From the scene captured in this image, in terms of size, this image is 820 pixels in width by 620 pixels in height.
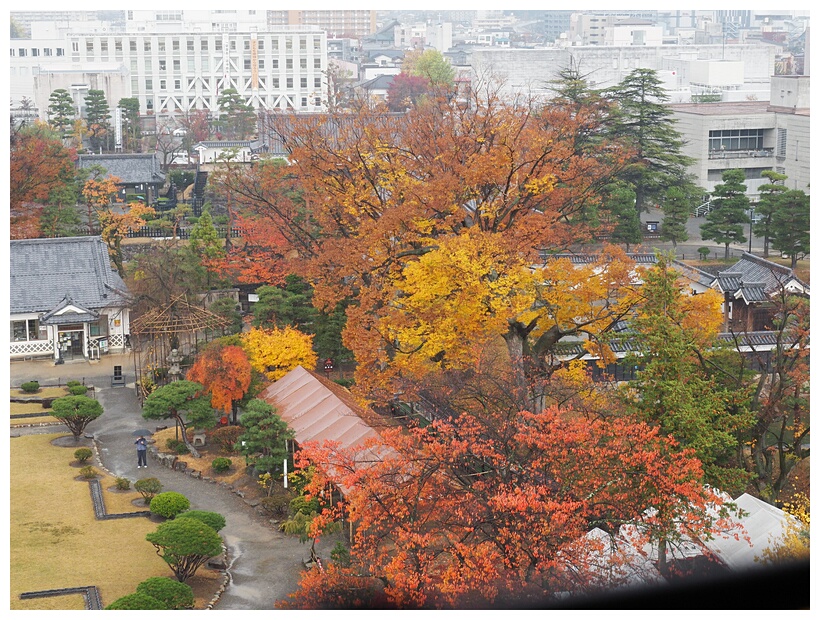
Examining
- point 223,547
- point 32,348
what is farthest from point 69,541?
point 32,348

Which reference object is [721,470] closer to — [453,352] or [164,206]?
[453,352]

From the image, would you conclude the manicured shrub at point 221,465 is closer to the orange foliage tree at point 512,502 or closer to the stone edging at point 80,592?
the stone edging at point 80,592

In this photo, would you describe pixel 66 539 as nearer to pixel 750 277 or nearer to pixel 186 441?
pixel 186 441

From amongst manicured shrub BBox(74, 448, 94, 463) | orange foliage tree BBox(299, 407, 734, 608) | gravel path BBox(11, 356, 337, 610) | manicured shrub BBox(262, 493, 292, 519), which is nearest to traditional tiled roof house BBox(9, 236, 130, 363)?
gravel path BBox(11, 356, 337, 610)

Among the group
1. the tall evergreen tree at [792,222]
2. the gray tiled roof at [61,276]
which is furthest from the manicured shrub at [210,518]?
the tall evergreen tree at [792,222]

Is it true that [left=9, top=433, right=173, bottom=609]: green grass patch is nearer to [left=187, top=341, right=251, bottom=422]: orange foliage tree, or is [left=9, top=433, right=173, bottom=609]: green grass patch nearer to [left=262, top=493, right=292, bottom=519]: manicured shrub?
[left=262, top=493, right=292, bottom=519]: manicured shrub

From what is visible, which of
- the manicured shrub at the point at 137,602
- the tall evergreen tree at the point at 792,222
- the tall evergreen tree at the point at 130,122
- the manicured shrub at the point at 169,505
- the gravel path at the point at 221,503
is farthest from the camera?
the tall evergreen tree at the point at 130,122
